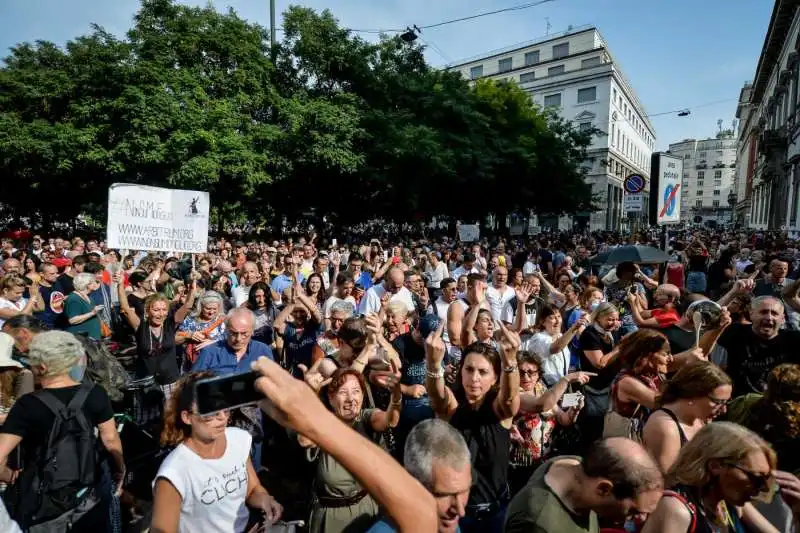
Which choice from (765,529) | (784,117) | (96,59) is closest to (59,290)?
(765,529)

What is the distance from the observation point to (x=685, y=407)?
263 cm

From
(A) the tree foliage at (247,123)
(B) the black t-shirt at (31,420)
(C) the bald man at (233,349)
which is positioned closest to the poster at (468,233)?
(A) the tree foliage at (247,123)

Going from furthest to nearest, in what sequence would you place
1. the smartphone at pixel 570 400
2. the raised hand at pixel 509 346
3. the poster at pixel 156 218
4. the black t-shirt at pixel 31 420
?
the poster at pixel 156 218 < the smartphone at pixel 570 400 < the raised hand at pixel 509 346 < the black t-shirt at pixel 31 420

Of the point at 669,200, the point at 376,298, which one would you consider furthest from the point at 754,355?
the point at 669,200

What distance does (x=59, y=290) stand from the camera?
6.86 meters

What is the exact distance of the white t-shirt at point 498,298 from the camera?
6621 millimetres

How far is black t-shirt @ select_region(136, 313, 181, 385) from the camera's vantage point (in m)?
4.71

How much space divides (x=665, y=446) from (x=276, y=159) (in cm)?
1803

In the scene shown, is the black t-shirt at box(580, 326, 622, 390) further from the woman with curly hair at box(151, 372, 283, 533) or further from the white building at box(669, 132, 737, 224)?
the white building at box(669, 132, 737, 224)

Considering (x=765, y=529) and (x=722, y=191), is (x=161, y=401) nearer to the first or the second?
(x=765, y=529)

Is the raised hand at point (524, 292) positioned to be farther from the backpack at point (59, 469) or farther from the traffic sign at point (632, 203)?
the traffic sign at point (632, 203)

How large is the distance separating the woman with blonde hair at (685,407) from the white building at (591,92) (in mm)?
50691

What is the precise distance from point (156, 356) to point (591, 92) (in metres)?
58.0

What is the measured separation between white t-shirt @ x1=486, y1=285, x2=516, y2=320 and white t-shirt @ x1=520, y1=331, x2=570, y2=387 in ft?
5.63
